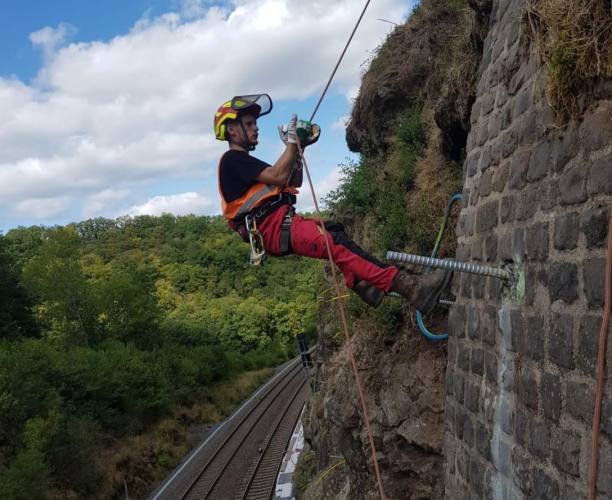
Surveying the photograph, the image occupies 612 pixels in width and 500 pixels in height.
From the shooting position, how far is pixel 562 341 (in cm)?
262

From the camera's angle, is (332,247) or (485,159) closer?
(485,159)

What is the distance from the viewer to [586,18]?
2.51 m

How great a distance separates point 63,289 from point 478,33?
116 feet

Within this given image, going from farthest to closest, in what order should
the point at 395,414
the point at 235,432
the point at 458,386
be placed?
the point at 235,432 < the point at 395,414 < the point at 458,386

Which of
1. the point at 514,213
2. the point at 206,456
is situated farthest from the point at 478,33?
the point at 206,456

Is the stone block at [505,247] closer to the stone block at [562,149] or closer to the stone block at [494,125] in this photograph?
the stone block at [562,149]

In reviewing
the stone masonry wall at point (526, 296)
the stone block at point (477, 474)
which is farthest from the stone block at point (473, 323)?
the stone block at point (477, 474)

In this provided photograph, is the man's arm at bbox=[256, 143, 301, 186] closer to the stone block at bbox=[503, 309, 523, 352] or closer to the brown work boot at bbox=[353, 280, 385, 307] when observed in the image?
the brown work boot at bbox=[353, 280, 385, 307]

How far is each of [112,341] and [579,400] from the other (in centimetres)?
3464

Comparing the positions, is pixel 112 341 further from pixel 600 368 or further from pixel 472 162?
pixel 600 368

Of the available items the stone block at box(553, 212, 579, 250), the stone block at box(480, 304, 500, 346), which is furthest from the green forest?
the stone block at box(553, 212, 579, 250)

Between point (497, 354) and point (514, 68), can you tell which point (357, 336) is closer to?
point (497, 354)

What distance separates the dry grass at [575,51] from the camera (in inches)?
95.8

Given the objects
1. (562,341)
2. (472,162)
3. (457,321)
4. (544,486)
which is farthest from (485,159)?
(544,486)
